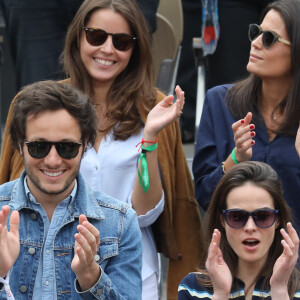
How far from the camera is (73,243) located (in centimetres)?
378

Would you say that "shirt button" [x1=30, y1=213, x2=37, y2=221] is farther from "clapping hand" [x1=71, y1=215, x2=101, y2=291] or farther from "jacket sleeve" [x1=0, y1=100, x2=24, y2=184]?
"jacket sleeve" [x1=0, y1=100, x2=24, y2=184]

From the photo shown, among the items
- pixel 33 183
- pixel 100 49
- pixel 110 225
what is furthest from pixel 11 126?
pixel 100 49

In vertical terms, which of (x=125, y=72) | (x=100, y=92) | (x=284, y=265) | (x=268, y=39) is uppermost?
(x=268, y=39)

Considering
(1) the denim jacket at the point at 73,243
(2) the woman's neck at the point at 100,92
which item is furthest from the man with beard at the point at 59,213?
(2) the woman's neck at the point at 100,92

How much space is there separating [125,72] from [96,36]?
250 millimetres

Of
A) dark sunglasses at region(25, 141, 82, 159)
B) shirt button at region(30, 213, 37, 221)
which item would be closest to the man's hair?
dark sunglasses at region(25, 141, 82, 159)

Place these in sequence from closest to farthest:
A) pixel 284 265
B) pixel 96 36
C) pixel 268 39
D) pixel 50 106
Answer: pixel 284 265, pixel 50 106, pixel 268 39, pixel 96 36

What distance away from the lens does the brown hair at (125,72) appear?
477 centimetres

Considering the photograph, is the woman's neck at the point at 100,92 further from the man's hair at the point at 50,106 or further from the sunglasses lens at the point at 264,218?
the sunglasses lens at the point at 264,218

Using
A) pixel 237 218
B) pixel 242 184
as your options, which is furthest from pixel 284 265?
pixel 242 184

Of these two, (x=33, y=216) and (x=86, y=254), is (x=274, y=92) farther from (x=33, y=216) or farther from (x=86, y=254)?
(x=86, y=254)

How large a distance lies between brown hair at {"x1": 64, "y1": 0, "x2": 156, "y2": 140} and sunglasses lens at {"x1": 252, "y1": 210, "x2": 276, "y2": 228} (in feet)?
3.36

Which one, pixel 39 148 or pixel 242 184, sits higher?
pixel 39 148

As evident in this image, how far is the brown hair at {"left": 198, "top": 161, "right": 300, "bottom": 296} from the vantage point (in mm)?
3924
